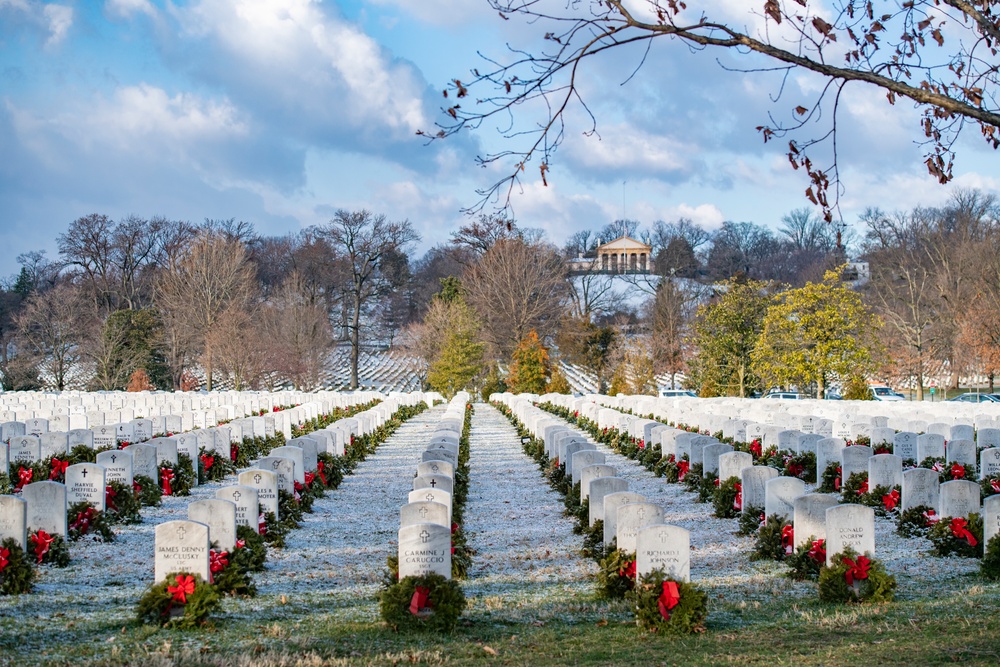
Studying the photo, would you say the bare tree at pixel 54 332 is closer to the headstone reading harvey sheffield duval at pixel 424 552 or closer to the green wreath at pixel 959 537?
the headstone reading harvey sheffield duval at pixel 424 552

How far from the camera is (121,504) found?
533 inches

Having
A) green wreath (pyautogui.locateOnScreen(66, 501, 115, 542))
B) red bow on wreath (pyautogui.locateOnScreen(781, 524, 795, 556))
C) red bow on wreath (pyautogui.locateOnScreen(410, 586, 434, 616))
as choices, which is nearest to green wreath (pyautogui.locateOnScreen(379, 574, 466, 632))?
red bow on wreath (pyautogui.locateOnScreen(410, 586, 434, 616))

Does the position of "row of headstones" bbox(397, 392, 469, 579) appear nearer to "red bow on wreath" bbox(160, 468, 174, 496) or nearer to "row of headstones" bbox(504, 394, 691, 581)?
"row of headstones" bbox(504, 394, 691, 581)

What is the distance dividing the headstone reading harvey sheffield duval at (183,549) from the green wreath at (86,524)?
4062 mm

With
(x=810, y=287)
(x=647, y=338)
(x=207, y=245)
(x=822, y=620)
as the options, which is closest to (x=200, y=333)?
(x=207, y=245)

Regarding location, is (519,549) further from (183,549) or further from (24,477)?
(24,477)

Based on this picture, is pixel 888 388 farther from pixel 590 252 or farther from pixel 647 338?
pixel 590 252

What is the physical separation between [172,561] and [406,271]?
3367 inches

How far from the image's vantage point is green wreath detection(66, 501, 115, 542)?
39.1 feet

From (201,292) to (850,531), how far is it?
6163 centimetres

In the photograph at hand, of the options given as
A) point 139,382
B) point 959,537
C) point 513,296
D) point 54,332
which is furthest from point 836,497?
point 54,332

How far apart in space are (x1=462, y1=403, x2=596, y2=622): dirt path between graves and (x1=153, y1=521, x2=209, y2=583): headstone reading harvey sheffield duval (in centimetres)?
239

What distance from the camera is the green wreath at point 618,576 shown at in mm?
9011

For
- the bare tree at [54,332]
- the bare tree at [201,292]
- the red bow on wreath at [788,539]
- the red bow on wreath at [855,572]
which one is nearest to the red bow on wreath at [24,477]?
the red bow on wreath at [788,539]
